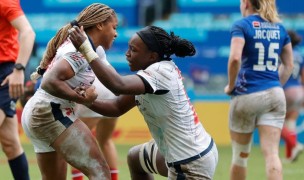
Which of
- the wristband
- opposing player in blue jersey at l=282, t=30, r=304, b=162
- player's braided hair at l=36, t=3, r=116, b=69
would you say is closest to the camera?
the wristband

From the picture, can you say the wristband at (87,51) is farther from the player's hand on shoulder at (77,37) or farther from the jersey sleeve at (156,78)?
the jersey sleeve at (156,78)

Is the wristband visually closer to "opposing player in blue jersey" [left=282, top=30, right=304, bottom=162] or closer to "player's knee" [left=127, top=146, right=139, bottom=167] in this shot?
"player's knee" [left=127, top=146, right=139, bottom=167]

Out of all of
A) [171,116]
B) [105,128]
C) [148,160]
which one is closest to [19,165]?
[105,128]

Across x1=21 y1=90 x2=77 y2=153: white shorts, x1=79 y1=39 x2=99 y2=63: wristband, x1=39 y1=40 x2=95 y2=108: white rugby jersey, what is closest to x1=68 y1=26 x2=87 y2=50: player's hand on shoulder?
x1=79 y1=39 x2=99 y2=63: wristband

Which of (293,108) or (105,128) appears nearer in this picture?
(105,128)

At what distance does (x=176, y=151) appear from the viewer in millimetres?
6656

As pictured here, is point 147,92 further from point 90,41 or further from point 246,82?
point 246,82

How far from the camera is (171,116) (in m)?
6.61

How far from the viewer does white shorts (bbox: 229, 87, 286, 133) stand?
8648mm

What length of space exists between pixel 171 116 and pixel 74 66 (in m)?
0.81

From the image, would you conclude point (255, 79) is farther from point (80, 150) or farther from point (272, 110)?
point (80, 150)

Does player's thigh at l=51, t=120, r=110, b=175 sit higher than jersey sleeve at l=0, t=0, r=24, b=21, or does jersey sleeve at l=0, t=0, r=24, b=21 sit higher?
jersey sleeve at l=0, t=0, r=24, b=21

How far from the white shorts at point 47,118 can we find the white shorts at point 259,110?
2.15 meters

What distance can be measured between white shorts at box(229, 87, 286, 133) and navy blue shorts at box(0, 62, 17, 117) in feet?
7.06
